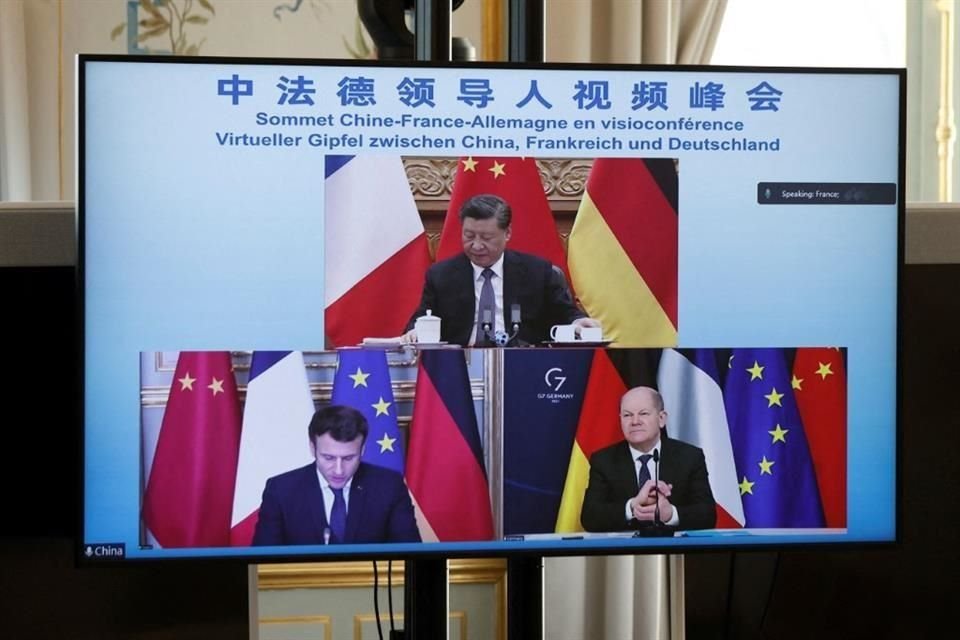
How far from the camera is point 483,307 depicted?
3.02ft

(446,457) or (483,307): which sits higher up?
(483,307)

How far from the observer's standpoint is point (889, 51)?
7.59ft

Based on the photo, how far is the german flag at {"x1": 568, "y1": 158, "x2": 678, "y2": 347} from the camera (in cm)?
93

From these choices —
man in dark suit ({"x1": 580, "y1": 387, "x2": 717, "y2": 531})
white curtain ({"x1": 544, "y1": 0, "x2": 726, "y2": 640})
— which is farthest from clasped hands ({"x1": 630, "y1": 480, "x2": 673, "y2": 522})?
white curtain ({"x1": 544, "y1": 0, "x2": 726, "y2": 640})

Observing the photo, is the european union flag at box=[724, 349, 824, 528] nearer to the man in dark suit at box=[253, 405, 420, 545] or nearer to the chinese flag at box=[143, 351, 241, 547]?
the man in dark suit at box=[253, 405, 420, 545]

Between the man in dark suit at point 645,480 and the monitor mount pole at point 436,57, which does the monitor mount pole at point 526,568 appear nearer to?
the monitor mount pole at point 436,57

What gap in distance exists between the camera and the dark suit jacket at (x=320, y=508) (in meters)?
0.91

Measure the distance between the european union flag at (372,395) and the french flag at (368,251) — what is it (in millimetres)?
Answer: 18

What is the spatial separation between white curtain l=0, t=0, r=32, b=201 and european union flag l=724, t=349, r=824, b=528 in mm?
1510

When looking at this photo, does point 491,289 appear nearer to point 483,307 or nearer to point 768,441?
point 483,307

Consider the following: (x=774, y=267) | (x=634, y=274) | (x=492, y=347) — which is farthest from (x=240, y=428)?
(x=774, y=267)

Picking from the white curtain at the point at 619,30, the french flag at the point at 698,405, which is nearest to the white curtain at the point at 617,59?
the white curtain at the point at 619,30

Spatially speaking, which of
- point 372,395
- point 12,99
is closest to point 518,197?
point 372,395

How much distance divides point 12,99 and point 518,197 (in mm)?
1402
